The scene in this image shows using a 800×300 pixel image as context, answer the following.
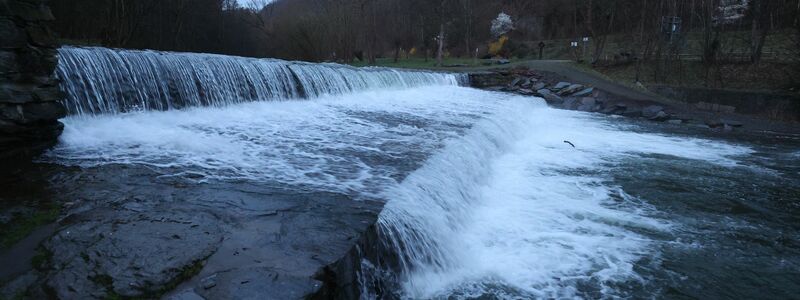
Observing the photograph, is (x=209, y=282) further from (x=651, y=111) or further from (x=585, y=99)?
(x=585, y=99)

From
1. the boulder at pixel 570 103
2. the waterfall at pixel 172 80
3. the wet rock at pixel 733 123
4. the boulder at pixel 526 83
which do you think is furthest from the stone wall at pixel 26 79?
the boulder at pixel 526 83

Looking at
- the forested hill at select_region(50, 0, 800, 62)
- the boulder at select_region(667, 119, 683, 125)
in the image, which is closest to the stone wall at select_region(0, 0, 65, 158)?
the forested hill at select_region(50, 0, 800, 62)

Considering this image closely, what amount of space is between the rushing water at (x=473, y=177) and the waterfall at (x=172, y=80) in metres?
0.03

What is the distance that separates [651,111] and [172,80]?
1540 centimetres

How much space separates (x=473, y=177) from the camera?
21.0ft

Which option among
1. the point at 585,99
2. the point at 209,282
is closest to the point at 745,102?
the point at 585,99

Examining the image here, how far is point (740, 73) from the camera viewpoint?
19.9 meters

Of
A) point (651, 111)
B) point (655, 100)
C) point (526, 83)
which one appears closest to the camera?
point (651, 111)

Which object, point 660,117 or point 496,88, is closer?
point 660,117

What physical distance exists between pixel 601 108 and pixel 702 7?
11.2 m

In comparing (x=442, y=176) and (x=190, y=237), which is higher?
(x=190, y=237)

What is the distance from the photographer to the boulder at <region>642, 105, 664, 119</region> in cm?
1639

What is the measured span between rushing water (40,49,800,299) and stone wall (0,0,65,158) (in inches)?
15.2

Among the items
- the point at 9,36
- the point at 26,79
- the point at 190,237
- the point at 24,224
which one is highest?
the point at 9,36
